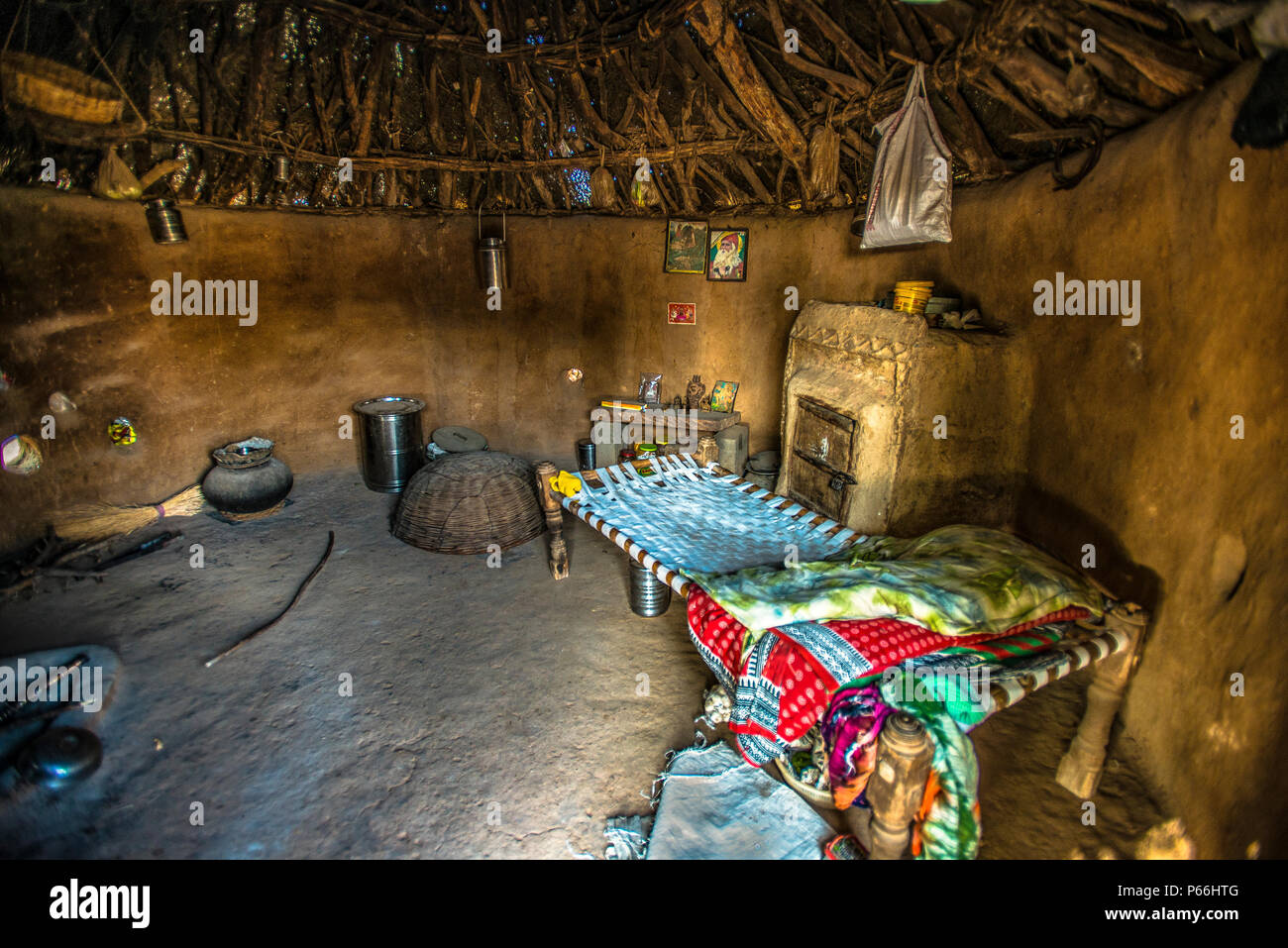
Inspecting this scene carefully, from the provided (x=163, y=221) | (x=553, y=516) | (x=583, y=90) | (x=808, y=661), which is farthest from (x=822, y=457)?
(x=163, y=221)

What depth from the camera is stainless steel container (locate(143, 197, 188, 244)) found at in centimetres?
604

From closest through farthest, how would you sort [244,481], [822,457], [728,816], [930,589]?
1. [930,589]
2. [728,816]
3. [822,457]
4. [244,481]

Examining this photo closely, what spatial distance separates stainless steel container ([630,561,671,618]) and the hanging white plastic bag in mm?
3007

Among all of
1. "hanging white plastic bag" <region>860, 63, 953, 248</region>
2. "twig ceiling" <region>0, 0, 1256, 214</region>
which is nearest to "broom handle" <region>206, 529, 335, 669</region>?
"twig ceiling" <region>0, 0, 1256, 214</region>

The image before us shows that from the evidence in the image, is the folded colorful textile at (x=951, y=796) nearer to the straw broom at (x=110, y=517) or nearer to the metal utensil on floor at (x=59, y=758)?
the metal utensil on floor at (x=59, y=758)

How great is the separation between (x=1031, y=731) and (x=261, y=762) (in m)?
4.36

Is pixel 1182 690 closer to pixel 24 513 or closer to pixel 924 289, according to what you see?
pixel 924 289

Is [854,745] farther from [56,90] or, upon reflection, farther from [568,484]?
[56,90]

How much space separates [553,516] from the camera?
506cm

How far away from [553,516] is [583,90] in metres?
4.29

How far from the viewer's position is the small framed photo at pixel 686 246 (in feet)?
24.6

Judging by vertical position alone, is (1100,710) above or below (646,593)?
above

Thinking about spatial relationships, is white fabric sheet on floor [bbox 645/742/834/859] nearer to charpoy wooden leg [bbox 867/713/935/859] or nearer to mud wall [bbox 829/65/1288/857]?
charpoy wooden leg [bbox 867/713/935/859]
